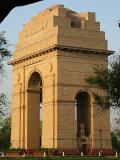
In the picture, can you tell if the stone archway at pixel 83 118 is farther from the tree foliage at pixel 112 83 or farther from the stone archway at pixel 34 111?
the tree foliage at pixel 112 83

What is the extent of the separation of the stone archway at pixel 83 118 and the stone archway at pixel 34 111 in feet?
15.4

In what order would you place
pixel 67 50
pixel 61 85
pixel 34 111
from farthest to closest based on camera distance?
pixel 34 111
pixel 67 50
pixel 61 85

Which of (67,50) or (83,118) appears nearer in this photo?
(67,50)

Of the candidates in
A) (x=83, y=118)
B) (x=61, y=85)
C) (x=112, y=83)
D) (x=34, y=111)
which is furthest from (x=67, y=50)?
(x=112, y=83)

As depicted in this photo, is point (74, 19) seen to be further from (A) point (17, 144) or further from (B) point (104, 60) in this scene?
(A) point (17, 144)

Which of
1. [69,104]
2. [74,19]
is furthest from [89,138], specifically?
[74,19]

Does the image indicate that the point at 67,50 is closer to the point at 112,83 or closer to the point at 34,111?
the point at 34,111

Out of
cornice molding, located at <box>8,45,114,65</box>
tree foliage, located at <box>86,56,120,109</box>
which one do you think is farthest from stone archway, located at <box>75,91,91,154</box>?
tree foliage, located at <box>86,56,120,109</box>

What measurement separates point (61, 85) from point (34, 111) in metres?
6.95

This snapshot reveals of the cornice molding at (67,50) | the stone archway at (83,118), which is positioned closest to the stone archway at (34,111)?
the cornice molding at (67,50)

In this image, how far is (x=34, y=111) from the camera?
55.2m

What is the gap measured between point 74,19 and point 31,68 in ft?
24.2

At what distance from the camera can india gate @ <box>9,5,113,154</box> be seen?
163ft

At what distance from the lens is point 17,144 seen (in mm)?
54094
